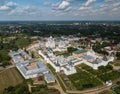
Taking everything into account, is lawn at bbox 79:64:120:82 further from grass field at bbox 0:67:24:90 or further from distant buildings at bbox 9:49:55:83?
grass field at bbox 0:67:24:90

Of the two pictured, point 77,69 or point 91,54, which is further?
point 91,54

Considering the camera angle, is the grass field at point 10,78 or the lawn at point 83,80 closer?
the lawn at point 83,80

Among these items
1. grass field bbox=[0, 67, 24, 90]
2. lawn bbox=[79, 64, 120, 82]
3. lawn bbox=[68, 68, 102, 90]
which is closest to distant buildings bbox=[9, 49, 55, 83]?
grass field bbox=[0, 67, 24, 90]

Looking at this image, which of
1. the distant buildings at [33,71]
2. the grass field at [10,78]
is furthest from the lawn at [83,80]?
the grass field at [10,78]

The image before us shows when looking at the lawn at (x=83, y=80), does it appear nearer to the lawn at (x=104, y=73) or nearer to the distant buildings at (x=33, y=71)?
the lawn at (x=104, y=73)

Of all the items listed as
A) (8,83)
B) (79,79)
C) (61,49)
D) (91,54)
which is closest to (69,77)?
(79,79)

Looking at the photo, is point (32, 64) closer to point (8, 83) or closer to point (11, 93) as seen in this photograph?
point (8, 83)
